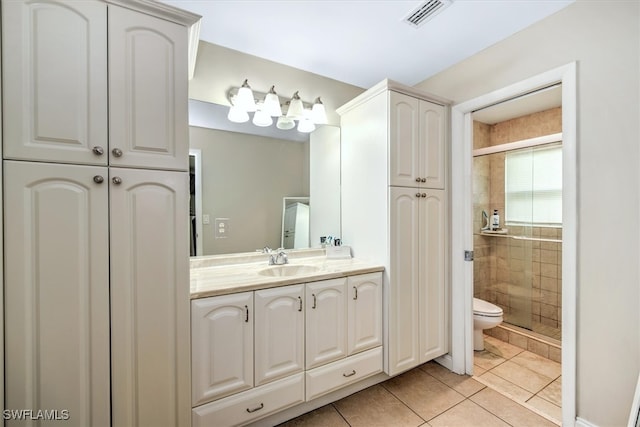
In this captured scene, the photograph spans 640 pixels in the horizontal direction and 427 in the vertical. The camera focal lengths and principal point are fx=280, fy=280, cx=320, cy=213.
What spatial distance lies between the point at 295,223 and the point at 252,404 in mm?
1227

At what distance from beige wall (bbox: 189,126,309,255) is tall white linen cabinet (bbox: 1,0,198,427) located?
27.3 inches

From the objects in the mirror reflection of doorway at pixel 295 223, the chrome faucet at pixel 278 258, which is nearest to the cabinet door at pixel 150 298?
the chrome faucet at pixel 278 258

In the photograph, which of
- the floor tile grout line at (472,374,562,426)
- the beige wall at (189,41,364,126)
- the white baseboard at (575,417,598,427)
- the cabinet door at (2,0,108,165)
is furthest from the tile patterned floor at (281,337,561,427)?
the beige wall at (189,41,364,126)

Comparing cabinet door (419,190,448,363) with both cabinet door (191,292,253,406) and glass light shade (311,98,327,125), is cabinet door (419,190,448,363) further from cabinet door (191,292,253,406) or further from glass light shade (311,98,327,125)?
cabinet door (191,292,253,406)

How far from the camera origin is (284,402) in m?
1.56

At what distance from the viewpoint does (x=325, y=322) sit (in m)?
1.68

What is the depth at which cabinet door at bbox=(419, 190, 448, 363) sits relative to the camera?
206 centimetres

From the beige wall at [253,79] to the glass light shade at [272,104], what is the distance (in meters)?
0.14

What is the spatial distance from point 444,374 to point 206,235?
208cm

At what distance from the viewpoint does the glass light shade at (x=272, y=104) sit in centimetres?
204

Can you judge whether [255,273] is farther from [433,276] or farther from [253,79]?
[253,79]

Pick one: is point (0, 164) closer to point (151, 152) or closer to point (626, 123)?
point (151, 152)

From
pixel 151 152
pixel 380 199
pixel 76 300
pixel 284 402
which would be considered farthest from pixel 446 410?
pixel 151 152

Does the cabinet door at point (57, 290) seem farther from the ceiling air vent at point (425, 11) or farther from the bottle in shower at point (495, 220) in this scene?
the bottle in shower at point (495, 220)
